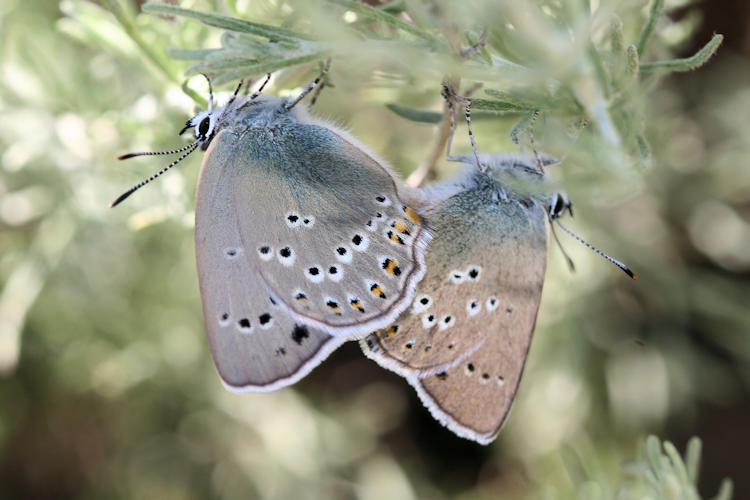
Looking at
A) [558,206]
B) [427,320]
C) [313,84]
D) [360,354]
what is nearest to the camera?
[313,84]

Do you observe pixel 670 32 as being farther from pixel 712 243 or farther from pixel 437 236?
pixel 712 243

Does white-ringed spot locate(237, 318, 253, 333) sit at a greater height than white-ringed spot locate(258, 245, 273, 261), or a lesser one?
lesser

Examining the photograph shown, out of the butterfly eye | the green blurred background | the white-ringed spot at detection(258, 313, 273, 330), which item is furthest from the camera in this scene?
the green blurred background

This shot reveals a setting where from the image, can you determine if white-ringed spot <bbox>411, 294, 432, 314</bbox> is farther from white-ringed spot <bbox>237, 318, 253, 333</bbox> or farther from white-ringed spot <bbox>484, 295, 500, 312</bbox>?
white-ringed spot <bbox>237, 318, 253, 333</bbox>

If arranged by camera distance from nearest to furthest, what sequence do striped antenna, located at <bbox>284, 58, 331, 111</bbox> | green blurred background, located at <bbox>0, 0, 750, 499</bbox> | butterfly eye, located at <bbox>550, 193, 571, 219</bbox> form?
striped antenna, located at <bbox>284, 58, 331, 111</bbox> → butterfly eye, located at <bbox>550, 193, 571, 219</bbox> → green blurred background, located at <bbox>0, 0, 750, 499</bbox>

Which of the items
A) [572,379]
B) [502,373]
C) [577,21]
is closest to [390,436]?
[572,379]

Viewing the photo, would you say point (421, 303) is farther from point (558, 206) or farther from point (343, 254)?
point (558, 206)

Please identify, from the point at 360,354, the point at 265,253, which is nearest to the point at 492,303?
the point at 265,253

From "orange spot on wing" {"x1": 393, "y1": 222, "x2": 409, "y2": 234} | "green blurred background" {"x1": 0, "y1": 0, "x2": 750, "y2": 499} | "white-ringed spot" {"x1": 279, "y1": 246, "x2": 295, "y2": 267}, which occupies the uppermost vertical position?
"orange spot on wing" {"x1": 393, "y1": 222, "x2": 409, "y2": 234}

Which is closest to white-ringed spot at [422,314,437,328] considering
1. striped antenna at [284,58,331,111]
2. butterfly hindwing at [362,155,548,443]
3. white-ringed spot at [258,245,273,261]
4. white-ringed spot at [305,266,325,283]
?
butterfly hindwing at [362,155,548,443]
